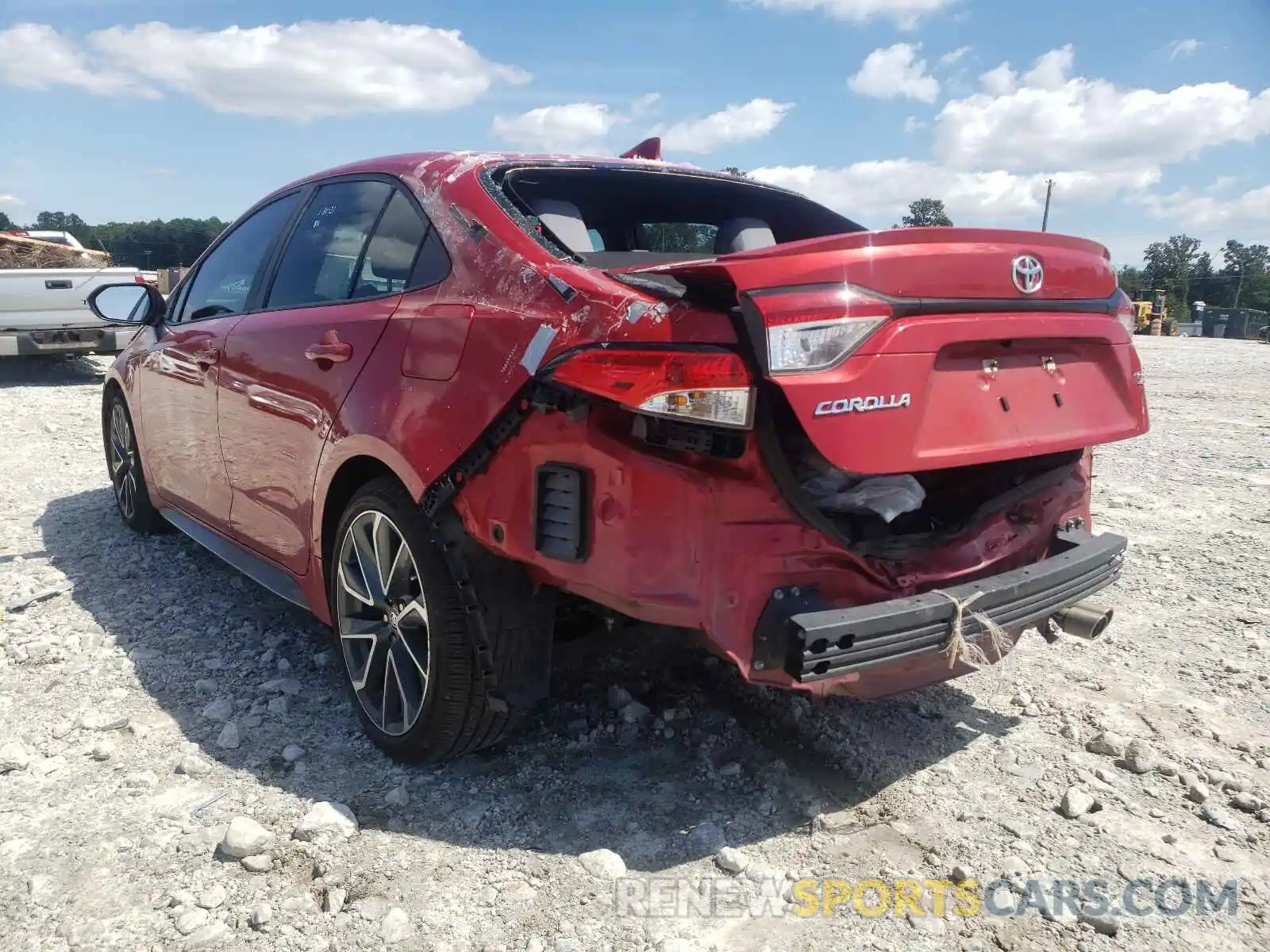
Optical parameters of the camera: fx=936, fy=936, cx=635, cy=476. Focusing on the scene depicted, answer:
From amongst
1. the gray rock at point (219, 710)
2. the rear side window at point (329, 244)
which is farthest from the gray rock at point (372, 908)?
the rear side window at point (329, 244)

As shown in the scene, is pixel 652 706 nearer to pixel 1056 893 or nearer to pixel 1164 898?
pixel 1056 893

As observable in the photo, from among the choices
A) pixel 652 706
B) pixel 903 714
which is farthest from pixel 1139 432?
pixel 652 706

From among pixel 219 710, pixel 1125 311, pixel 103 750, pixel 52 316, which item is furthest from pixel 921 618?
pixel 52 316

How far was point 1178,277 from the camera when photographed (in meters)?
82.4

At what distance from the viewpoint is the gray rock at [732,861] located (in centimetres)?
233

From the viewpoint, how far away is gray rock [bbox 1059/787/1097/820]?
2.56m

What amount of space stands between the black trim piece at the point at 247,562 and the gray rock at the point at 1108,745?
264 cm

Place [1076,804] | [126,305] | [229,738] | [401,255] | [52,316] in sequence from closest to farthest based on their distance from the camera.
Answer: [1076,804], [401,255], [229,738], [126,305], [52,316]

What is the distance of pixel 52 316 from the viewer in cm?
1098

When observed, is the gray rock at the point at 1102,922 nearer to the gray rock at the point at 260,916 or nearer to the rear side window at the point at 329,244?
the gray rock at the point at 260,916

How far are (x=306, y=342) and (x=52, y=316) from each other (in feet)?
32.3

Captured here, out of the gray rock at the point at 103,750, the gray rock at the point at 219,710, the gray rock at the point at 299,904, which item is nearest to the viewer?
the gray rock at the point at 299,904

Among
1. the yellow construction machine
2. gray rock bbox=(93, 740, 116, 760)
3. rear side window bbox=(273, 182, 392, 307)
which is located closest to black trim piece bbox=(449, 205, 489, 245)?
rear side window bbox=(273, 182, 392, 307)

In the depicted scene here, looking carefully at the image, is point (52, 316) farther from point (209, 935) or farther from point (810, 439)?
point (810, 439)
